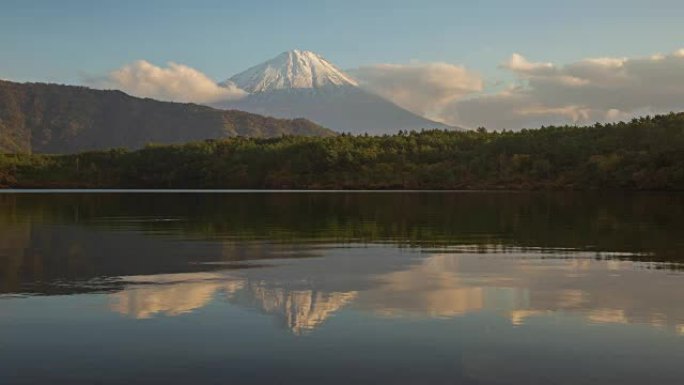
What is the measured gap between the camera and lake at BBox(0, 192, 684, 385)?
13.5 m

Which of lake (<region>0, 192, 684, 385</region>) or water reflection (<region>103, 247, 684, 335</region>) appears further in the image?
water reflection (<region>103, 247, 684, 335</region>)

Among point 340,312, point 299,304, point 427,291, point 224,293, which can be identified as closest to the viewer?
point 340,312

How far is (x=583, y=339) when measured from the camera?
1591 centimetres

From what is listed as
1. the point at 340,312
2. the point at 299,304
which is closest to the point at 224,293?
the point at 299,304

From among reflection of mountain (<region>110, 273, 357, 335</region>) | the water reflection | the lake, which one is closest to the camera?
the lake

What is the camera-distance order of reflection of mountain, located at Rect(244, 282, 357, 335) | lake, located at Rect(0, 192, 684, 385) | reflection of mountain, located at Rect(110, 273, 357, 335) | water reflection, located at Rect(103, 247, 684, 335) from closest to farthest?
lake, located at Rect(0, 192, 684, 385) → reflection of mountain, located at Rect(244, 282, 357, 335) → reflection of mountain, located at Rect(110, 273, 357, 335) → water reflection, located at Rect(103, 247, 684, 335)

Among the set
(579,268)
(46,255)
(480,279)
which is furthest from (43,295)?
(579,268)

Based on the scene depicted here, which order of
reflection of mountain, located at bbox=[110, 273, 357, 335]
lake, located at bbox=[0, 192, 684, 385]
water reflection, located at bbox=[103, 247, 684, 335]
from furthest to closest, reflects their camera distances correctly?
1. water reflection, located at bbox=[103, 247, 684, 335]
2. reflection of mountain, located at bbox=[110, 273, 357, 335]
3. lake, located at bbox=[0, 192, 684, 385]

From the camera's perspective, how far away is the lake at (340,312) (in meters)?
13.5

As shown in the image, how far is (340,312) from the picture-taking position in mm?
18828

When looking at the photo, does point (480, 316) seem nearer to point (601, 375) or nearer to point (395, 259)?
point (601, 375)

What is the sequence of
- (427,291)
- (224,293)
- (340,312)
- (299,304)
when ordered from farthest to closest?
(427,291) → (224,293) → (299,304) → (340,312)

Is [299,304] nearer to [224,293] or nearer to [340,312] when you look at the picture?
[340,312]

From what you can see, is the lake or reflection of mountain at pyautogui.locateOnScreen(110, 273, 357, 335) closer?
the lake
